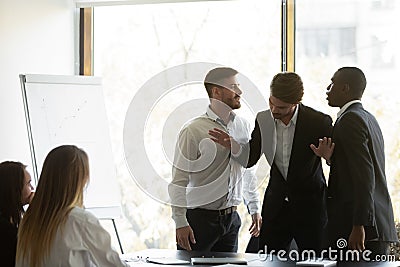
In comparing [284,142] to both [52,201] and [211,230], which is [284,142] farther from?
[52,201]

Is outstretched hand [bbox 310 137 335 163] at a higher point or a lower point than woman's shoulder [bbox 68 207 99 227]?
higher

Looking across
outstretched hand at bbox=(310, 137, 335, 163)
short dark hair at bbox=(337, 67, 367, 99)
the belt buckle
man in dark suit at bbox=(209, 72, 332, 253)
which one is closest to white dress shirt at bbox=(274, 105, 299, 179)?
man in dark suit at bbox=(209, 72, 332, 253)

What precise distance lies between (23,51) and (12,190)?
7.02ft

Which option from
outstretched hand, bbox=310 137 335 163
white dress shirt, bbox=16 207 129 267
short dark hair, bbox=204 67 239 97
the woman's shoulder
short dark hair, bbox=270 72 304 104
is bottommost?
white dress shirt, bbox=16 207 129 267

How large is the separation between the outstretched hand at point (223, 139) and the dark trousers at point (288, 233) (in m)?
0.45

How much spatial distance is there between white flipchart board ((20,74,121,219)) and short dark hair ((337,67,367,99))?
1.87 m

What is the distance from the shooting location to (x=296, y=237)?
3.72 meters

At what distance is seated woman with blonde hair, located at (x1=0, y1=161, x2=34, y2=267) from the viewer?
122 inches

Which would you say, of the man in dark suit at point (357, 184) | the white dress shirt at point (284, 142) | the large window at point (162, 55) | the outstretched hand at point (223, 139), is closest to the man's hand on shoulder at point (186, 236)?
the outstretched hand at point (223, 139)

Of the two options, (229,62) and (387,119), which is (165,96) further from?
(387,119)

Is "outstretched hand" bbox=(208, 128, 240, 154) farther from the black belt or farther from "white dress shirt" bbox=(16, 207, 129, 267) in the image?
"white dress shirt" bbox=(16, 207, 129, 267)

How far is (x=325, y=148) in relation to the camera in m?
3.67

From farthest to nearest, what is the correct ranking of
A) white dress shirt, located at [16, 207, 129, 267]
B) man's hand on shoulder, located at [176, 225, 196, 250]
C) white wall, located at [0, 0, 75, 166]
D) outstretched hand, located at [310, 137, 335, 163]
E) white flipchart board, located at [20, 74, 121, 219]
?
white wall, located at [0, 0, 75, 166], white flipchart board, located at [20, 74, 121, 219], man's hand on shoulder, located at [176, 225, 196, 250], outstretched hand, located at [310, 137, 335, 163], white dress shirt, located at [16, 207, 129, 267]

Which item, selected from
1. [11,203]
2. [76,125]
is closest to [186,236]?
[11,203]
